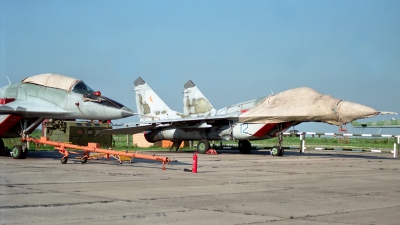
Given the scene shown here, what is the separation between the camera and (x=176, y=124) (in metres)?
27.5

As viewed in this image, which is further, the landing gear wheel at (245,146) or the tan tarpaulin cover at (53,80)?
the landing gear wheel at (245,146)

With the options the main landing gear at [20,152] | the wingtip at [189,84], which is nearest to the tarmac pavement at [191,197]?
the main landing gear at [20,152]

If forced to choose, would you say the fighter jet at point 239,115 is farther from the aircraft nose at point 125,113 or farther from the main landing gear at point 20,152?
the main landing gear at point 20,152

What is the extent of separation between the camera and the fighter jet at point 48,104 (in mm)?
17094

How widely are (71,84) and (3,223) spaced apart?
1155 centimetres

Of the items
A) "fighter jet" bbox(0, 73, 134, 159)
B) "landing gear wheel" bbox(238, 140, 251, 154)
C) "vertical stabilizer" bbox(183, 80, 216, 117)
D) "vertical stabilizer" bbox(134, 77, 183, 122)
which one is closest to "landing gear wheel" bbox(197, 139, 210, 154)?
"landing gear wheel" bbox(238, 140, 251, 154)

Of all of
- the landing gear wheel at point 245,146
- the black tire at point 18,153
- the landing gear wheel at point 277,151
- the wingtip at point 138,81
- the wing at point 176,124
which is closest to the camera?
the black tire at point 18,153

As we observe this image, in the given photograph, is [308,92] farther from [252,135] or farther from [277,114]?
[252,135]

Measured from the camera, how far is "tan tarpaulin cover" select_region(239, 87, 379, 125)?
795 inches

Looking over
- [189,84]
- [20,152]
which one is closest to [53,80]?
[20,152]

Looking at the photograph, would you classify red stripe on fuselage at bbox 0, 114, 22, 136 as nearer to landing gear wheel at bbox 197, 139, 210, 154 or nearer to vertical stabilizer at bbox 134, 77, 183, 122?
landing gear wheel at bbox 197, 139, 210, 154

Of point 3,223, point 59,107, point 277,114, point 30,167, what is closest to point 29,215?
point 3,223

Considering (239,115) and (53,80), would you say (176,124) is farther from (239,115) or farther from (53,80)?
(53,80)

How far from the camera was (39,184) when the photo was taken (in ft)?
35.0
